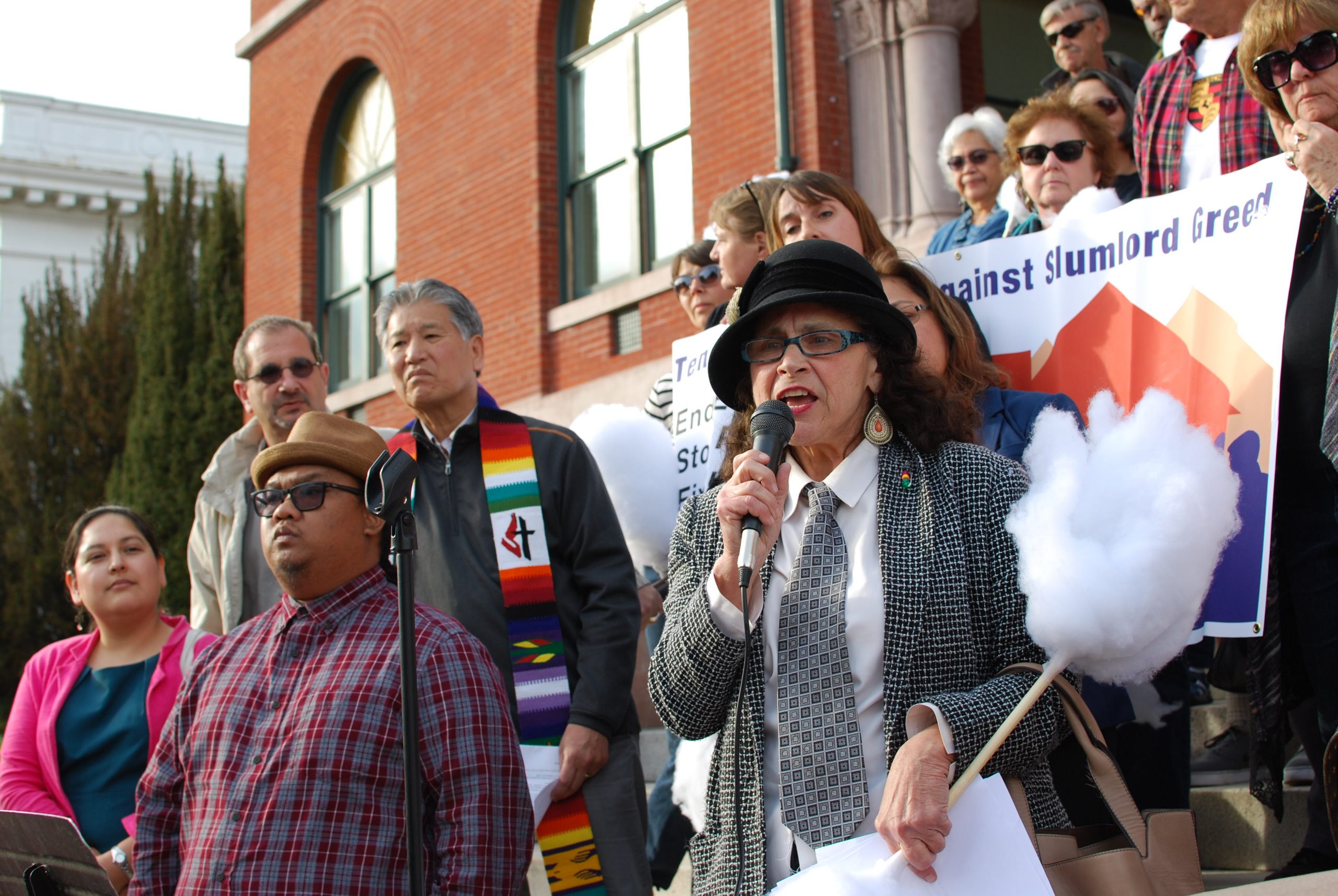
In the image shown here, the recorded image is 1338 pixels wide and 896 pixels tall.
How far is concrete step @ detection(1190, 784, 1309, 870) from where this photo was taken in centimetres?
396

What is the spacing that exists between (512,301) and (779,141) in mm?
3610

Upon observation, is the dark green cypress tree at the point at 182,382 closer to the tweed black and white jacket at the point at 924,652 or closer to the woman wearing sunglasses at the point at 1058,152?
the woman wearing sunglasses at the point at 1058,152

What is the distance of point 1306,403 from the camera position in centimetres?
330

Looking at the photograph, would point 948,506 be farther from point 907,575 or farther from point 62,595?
point 62,595

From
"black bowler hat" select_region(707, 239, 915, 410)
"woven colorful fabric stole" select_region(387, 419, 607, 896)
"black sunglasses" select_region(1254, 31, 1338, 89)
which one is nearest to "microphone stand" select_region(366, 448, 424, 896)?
"black bowler hat" select_region(707, 239, 915, 410)

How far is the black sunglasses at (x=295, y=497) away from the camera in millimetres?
3426

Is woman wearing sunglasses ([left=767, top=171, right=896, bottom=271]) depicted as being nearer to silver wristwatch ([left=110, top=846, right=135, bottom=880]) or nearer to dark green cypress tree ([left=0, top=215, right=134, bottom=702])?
silver wristwatch ([left=110, top=846, right=135, bottom=880])

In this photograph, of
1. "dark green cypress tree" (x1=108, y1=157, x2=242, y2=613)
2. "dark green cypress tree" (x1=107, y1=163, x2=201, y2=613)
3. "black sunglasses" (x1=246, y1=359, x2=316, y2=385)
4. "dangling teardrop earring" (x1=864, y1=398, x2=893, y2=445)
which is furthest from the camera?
"dark green cypress tree" (x1=108, y1=157, x2=242, y2=613)

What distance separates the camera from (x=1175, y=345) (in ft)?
12.0

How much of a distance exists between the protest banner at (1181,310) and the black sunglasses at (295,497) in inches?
81.4

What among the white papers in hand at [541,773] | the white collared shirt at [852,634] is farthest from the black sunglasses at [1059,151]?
the white papers in hand at [541,773]

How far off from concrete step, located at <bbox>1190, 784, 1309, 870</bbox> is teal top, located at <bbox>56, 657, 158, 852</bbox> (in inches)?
132

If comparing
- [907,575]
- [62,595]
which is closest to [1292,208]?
[907,575]

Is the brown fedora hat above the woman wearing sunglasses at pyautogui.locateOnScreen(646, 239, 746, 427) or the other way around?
the other way around
